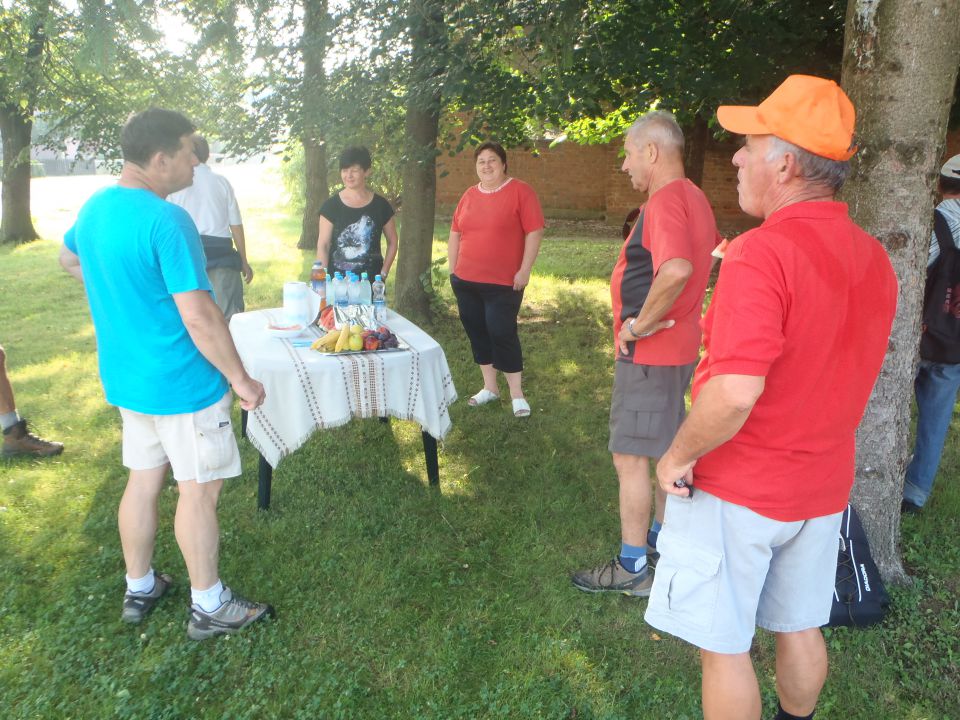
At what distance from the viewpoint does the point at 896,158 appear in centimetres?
295

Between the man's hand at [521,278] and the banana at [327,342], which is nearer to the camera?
the banana at [327,342]

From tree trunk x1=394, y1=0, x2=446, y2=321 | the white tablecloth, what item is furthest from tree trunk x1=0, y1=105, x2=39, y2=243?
the white tablecloth

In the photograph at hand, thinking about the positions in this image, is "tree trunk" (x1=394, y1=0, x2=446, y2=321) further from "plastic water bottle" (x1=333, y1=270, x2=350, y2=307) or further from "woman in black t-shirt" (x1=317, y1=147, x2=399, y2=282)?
"plastic water bottle" (x1=333, y1=270, x2=350, y2=307)

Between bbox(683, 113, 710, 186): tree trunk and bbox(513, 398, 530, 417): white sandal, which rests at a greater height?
bbox(683, 113, 710, 186): tree trunk

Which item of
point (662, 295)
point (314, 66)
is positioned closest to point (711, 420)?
point (662, 295)

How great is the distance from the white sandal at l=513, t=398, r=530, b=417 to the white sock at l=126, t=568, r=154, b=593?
2923mm

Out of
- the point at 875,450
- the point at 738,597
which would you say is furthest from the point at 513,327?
the point at 738,597

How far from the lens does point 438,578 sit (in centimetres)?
339

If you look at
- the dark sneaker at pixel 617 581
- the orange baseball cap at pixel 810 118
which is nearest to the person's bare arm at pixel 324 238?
the dark sneaker at pixel 617 581

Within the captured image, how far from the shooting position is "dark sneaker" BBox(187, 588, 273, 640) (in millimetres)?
2912

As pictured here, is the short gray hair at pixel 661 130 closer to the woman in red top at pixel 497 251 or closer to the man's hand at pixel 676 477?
the man's hand at pixel 676 477

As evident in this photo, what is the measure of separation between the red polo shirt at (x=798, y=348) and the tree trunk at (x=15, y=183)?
15.2 meters

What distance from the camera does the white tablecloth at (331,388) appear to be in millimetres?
3535

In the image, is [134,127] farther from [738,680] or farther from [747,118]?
[738,680]
